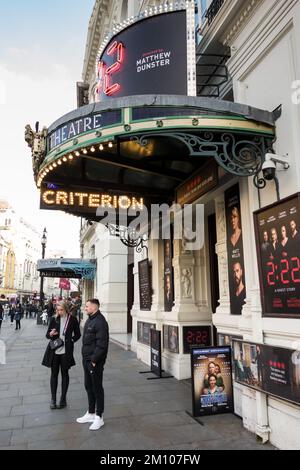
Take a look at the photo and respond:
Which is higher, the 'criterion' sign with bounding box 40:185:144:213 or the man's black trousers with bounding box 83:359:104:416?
the 'criterion' sign with bounding box 40:185:144:213

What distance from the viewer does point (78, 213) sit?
8.39m

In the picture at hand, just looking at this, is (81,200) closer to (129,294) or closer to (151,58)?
(151,58)

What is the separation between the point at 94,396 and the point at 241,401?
2.30 meters

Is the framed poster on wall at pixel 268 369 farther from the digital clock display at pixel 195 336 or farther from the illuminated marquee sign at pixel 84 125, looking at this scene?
the illuminated marquee sign at pixel 84 125

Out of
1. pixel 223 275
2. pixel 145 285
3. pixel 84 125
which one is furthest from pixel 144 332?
pixel 84 125

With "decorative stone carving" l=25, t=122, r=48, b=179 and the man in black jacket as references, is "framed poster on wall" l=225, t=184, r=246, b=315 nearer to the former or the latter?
the man in black jacket

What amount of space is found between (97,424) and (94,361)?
876mm

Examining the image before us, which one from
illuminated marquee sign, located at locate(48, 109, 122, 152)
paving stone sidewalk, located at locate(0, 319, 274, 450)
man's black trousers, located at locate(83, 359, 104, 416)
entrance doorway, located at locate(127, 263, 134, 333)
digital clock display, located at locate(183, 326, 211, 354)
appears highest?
illuminated marquee sign, located at locate(48, 109, 122, 152)

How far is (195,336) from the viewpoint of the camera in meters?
8.55

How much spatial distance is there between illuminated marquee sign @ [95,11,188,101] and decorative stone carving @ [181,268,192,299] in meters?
4.27

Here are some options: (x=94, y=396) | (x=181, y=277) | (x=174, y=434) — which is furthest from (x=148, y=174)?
(x=174, y=434)

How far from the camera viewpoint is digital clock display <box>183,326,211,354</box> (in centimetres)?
849

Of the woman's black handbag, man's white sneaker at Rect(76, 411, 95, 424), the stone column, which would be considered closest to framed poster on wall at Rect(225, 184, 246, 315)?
the stone column

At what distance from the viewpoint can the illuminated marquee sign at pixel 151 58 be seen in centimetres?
634
